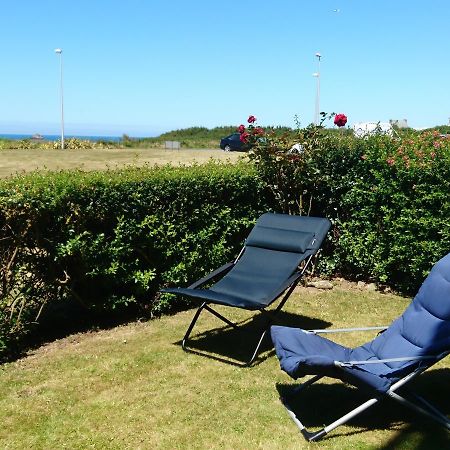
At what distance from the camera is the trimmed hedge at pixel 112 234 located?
4.80m

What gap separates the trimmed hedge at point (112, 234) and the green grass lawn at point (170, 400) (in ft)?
1.46

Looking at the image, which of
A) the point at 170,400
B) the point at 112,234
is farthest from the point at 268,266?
the point at 170,400

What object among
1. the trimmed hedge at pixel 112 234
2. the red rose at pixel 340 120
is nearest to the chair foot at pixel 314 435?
the trimmed hedge at pixel 112 234

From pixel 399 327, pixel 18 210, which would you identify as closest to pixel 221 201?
pixel 18 210

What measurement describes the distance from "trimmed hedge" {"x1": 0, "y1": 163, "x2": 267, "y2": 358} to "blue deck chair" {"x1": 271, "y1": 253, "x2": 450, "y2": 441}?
2164 mm

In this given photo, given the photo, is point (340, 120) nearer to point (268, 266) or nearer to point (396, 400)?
point (268, 266)

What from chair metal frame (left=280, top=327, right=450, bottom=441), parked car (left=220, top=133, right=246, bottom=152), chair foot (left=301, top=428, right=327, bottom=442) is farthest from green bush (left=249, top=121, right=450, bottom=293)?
parked car (left=220, top=133, right=246, bottom=152)

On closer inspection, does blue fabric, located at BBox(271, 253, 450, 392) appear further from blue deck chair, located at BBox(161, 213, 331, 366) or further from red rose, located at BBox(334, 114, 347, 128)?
red rose, located at BBox(334, 114, 347, 128)

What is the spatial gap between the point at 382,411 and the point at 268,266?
186cm

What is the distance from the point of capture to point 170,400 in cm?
401

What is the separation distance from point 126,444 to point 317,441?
1.18 m

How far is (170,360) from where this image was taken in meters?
4.72

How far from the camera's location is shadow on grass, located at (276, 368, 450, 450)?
349 cm

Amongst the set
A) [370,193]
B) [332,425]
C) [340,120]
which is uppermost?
[340,120]
